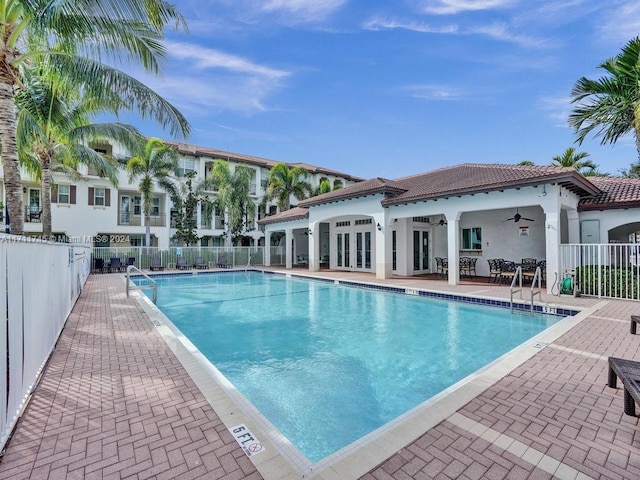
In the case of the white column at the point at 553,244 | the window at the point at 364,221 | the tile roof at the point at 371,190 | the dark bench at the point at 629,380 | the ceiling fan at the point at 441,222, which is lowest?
the dark bench at the point at 629,380

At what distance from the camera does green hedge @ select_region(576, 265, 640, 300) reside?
9.94m

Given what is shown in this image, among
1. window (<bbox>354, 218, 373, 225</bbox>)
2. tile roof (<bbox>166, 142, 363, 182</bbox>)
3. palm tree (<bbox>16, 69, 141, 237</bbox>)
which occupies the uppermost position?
tile roof (<bbox>166, 142, 363, 182</bbox>)

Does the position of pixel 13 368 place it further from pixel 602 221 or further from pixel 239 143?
pixel 239 143

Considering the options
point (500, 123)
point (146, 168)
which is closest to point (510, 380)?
point (500, 123)

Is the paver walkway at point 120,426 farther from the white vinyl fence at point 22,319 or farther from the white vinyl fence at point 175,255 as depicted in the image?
the white vinyl fence at point 175,255

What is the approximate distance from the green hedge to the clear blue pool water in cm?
292

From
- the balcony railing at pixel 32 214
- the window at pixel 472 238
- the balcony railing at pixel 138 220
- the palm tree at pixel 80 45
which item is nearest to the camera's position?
the palm tree at pixel 80 45

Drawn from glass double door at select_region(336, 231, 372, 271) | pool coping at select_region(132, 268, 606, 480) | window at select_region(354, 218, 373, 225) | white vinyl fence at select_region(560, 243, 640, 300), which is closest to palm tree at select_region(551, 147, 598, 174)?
window at select_region(354, 218, 373, 225)

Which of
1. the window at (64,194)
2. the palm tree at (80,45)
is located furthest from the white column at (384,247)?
the window at (64,194)

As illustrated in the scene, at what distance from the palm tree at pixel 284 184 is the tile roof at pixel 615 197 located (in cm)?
2107

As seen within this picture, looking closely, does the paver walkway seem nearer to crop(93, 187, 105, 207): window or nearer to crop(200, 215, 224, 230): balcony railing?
crop(93, 187, 105, 207): window

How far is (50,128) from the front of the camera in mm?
13055

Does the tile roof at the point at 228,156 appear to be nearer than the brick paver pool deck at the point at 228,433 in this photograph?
No

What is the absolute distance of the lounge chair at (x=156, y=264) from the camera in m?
22.2
